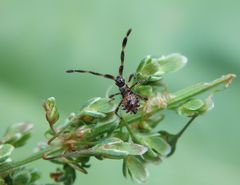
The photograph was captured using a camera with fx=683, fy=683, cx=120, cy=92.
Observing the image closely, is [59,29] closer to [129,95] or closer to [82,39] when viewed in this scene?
[82,39]

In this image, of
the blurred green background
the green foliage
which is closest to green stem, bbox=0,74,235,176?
the green foliage

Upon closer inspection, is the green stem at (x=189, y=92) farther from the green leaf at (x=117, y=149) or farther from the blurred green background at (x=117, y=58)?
the blurred green background at (x=117, y=58)

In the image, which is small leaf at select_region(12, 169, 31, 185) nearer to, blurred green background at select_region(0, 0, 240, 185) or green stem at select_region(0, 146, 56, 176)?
green stem at select_region(0, 146, 56, 176)

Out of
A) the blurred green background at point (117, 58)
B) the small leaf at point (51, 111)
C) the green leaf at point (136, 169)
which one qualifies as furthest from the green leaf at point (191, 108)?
the blurred green background at point (117, 58)

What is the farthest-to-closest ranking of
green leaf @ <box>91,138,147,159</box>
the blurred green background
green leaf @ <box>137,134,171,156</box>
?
1. the blurred green background
2. green leaf @ <box>137,134,171,156</box>
3. green leaf @ <box>91,138,147,159</box>

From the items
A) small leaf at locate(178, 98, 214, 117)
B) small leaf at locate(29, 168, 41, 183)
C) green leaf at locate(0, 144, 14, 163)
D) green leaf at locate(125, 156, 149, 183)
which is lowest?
green leaf at locate(125, 156, 149, 183)

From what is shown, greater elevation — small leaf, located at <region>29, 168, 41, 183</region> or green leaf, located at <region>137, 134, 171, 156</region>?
small leaf, located at <region>29, 168, 41, 183</region>

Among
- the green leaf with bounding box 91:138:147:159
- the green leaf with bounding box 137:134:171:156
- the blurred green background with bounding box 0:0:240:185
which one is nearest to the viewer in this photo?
the green leaf with bounding box 91:138:147:159

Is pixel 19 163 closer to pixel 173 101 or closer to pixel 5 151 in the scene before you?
pixel 5 151

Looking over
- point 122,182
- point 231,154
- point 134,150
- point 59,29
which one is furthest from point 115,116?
point 59,29
